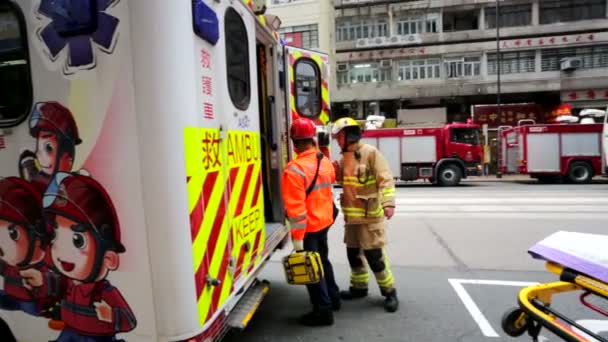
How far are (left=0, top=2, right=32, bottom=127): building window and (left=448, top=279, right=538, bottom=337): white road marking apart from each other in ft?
11.9

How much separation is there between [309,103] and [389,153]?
13.8m

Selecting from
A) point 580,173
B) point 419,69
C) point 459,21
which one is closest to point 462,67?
point 419,69

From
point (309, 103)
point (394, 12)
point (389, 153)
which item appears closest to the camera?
point (309, 103)

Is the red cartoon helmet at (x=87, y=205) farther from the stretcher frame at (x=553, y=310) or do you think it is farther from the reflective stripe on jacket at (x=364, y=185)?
the reflective stripe on jacket at (x=364, y=185)

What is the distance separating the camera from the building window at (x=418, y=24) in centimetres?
3152

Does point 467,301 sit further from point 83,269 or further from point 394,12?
point 394,12

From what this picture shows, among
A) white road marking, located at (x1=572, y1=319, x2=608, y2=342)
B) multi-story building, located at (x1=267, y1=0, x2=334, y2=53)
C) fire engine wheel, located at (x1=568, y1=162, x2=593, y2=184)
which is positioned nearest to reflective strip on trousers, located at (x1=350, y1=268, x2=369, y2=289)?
white road marking, located at (x1=572, y1=319, x2=608, y2=342)

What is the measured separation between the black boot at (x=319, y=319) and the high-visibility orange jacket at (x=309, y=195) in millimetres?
739

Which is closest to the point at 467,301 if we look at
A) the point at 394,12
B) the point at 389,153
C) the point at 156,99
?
the point at 156,99

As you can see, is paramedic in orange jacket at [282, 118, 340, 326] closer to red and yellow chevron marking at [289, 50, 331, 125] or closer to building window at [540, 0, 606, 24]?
red and yellow chevron marking at [289, 50, 331, 125]

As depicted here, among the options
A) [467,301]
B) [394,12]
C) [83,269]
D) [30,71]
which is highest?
[394,12]

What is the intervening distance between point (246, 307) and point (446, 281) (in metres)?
2.87

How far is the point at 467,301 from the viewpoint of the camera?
14.3 ft

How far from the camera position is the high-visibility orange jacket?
338cm
